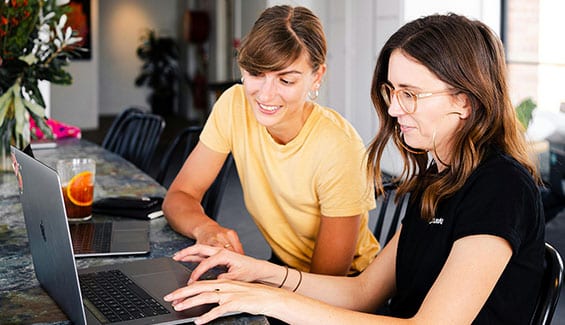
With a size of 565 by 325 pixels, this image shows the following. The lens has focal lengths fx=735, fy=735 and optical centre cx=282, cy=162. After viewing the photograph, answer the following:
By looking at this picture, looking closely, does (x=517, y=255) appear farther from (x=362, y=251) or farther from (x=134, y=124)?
(x=134, y=124)

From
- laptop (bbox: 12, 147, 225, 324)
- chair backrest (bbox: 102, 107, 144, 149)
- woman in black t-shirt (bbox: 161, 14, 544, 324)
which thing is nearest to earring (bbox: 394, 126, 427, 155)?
woman in black t-shirt (bbox: 161, 14, 544, 324)

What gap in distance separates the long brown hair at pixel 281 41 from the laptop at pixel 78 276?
0.57 meters

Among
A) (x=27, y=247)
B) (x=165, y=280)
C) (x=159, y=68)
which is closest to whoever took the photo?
(x=165, y=280)

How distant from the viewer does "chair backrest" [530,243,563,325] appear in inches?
56.2

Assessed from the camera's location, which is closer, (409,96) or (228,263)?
(409,96)

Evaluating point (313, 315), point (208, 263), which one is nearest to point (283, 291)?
point (313, 315)

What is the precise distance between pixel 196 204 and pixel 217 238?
30 centimetres

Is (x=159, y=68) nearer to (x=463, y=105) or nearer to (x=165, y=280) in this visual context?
(x=165, y=280)

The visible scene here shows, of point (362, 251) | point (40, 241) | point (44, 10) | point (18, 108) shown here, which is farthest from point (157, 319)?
point (44, 10)

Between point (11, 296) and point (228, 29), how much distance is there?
9818mm

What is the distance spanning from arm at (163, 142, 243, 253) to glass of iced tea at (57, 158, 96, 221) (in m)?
0.22

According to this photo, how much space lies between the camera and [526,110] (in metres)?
5.09

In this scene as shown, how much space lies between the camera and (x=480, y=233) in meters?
1.32

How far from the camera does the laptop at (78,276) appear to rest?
1221mm
